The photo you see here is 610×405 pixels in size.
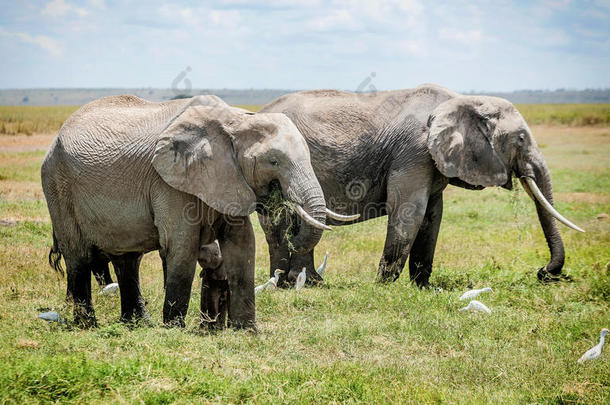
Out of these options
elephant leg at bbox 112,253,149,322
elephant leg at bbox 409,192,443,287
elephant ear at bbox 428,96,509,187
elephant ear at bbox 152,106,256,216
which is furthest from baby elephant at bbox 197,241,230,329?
elephant leg at bbox 409,192,443,287

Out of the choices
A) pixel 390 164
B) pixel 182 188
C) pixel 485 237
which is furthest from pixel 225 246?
pixel 485 237

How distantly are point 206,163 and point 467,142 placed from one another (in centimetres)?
479

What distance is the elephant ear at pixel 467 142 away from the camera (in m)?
11.2

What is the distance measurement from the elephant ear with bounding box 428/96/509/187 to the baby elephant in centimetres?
397

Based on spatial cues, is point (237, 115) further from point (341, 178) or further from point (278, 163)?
point (341, 178)

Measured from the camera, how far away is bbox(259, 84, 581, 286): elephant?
11.4m

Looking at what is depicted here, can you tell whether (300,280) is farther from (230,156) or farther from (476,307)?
(230,156)

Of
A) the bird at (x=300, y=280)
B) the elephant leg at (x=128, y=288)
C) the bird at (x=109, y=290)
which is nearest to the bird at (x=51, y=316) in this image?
the elephant leg at (x=128, y=288)

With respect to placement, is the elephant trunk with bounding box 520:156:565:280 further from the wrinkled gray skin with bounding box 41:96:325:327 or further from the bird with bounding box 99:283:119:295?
the bird with bounding box 99:283:119:295

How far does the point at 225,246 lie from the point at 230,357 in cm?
152

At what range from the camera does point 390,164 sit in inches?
465

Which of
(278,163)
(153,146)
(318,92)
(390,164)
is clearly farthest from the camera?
(318,92)

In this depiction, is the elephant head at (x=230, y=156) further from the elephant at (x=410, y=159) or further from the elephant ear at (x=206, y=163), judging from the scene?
the elephant at (x=410, y=159)

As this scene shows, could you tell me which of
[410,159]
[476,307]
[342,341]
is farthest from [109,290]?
[476,307]
